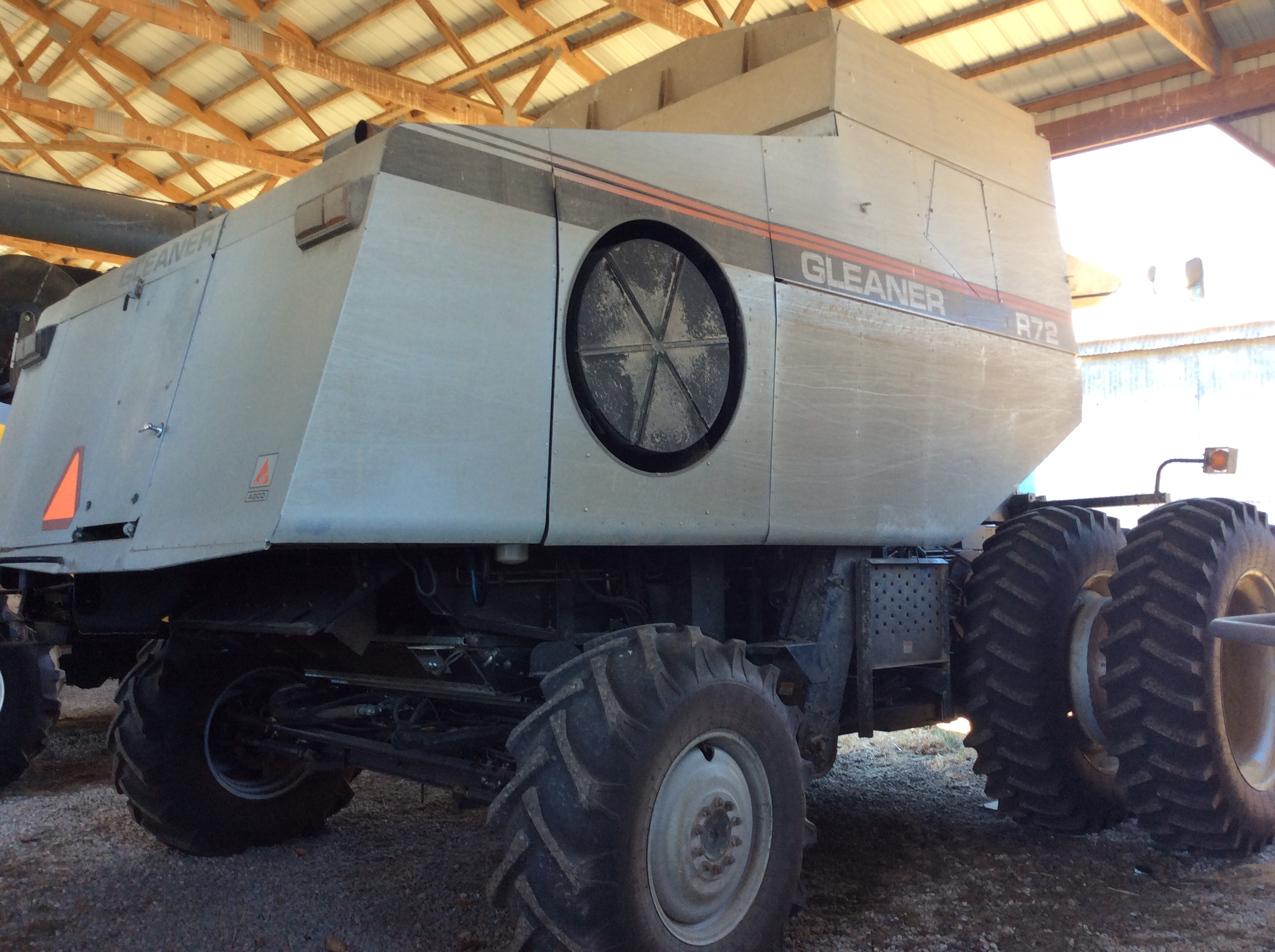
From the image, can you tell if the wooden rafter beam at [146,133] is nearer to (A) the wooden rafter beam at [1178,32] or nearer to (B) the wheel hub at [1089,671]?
(A) the wooden rafter beam at [1178,32]

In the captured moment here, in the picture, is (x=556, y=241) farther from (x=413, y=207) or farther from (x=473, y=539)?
(x=473, y=539)

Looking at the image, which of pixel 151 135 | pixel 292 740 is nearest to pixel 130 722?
pixel 292 740

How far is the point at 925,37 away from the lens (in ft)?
36.5

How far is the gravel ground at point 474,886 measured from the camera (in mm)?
3492

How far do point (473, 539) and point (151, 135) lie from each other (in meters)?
14.2

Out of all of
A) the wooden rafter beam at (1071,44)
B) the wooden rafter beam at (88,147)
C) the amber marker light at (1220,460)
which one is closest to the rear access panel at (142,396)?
the amber marker light at (1220,460)

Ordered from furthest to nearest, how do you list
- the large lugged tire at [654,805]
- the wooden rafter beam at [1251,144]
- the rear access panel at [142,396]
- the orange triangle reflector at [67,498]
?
the wooden rafter beam at [1251,144]
the orange triangle reflector at [67,498]
the rear access panel at [142,396]
the large lugged tire at [654,805]

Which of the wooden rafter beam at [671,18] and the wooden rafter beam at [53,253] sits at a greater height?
the wooden rafter beam at [53,253]

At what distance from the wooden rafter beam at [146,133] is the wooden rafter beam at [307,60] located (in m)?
2.28

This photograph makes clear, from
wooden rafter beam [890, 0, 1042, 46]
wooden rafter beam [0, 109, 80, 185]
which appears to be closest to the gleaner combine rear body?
wooden rafter beam [890, 0, 1042, 46]

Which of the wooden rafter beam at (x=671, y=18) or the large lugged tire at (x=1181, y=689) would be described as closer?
the large lugged tire at (x=1181, y=689)

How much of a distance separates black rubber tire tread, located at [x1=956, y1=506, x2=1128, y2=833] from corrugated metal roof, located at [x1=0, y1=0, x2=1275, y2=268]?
7267 millimetres

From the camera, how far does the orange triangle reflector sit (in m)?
3.76

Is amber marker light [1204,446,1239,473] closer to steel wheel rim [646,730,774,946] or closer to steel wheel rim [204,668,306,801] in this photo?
steel wheel rim [646,730,774,946]
